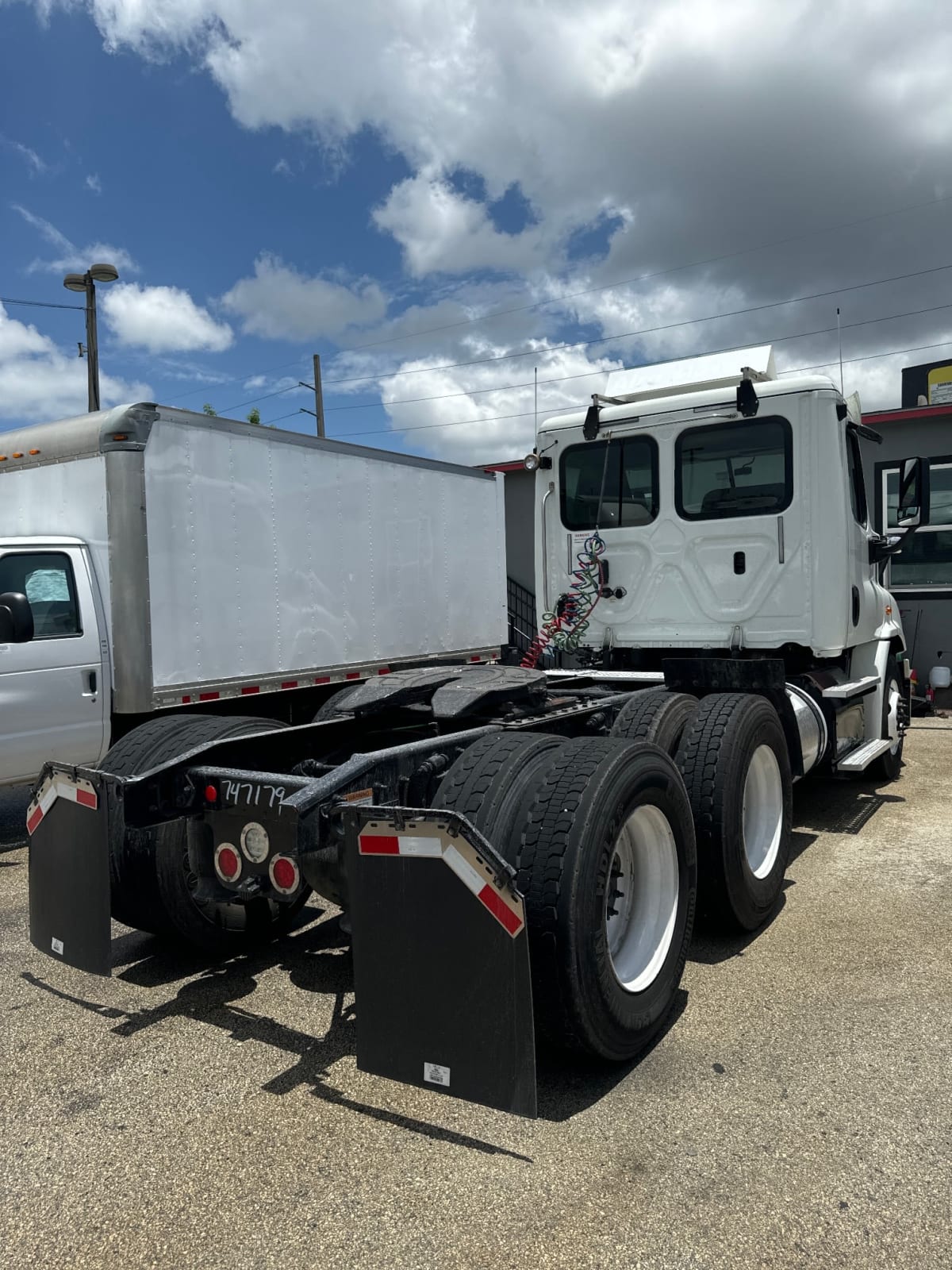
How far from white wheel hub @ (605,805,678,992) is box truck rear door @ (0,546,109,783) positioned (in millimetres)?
4582

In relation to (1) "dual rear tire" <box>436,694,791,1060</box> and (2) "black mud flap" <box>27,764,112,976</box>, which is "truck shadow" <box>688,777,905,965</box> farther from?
(2) "black mud flap" <box>27,764,112,976</box>

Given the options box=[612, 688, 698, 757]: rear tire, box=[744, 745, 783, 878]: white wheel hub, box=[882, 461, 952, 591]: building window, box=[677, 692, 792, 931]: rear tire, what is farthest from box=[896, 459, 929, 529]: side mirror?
box=[882, 461, 952, 591]: building window

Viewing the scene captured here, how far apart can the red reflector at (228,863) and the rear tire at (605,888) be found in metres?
1.15

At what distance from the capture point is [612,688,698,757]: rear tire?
4.57m

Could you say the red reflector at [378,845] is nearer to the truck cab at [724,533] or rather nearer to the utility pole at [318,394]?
the truck cab at [724,533]

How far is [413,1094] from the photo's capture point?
3.06m

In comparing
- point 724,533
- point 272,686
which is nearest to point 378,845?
point 724,533

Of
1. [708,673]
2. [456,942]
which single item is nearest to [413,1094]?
[456,942]

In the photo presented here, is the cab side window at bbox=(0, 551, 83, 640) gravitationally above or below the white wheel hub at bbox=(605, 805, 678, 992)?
above

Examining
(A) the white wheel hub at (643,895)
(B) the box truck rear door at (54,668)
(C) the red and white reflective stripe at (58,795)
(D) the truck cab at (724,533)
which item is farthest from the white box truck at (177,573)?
(A) the white wheel hub at (643,895)

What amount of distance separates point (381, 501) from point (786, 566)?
4148mm

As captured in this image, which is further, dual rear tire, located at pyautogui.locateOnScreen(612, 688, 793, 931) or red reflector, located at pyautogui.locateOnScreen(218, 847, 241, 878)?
dual rear tire, located at pyautogui.locateOnScreen(612, 688, 793, 931)

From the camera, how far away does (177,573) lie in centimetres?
683

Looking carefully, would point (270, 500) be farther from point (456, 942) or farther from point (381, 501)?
point (456, 942)
